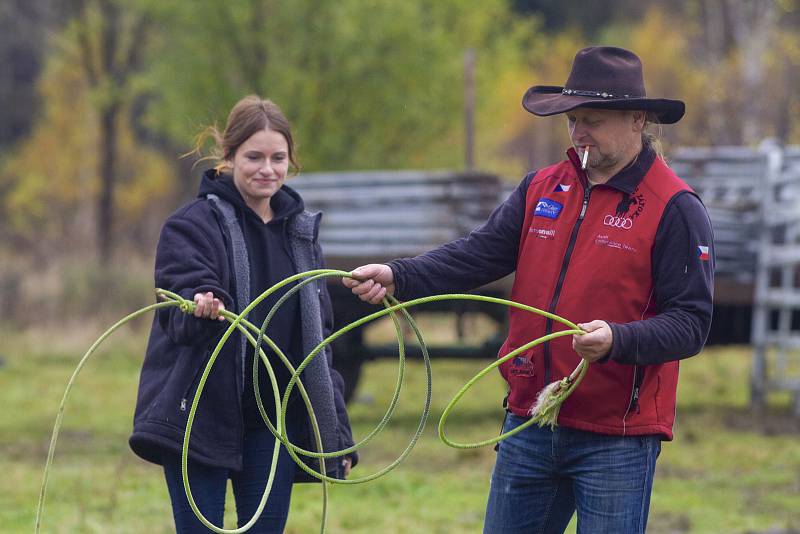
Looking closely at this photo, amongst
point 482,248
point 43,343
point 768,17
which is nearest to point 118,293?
point 43,343

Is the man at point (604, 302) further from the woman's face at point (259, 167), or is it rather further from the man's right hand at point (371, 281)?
the woman's face at point (259, 167)

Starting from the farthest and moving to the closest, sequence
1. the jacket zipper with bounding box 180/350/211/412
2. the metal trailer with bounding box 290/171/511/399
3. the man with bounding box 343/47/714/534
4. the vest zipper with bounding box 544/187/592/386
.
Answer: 1. the metal trailer with bounding box 290/171/511/399
2. the jacket zipper with bounding box 180/350/211/412
3. the vest zipper with bounding box 544/187/592/386
4. the man with bounding box 343/47/714/534

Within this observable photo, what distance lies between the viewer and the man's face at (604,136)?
339 centimetres

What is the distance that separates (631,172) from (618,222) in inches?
5.6

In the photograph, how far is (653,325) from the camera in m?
3.21

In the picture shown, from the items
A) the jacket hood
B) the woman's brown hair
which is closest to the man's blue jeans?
the jacket hood

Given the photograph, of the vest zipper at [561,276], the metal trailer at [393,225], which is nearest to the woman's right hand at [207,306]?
the vest zipper at [561,276]

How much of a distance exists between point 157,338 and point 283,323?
0.38 m

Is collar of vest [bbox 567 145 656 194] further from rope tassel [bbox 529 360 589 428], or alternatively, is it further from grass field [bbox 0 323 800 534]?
grass field [bbox 0 323 800 534]

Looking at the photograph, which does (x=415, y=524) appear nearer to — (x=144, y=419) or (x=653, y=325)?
(x=144, y=419)

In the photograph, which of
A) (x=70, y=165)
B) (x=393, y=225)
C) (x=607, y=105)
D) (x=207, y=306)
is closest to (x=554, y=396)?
(x=607, y=105)

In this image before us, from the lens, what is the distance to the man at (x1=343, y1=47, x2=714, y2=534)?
3.29 meters

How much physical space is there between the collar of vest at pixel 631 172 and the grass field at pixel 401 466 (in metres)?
3.05

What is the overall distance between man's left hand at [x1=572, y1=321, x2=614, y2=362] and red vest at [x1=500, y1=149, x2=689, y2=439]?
0.15 meters
